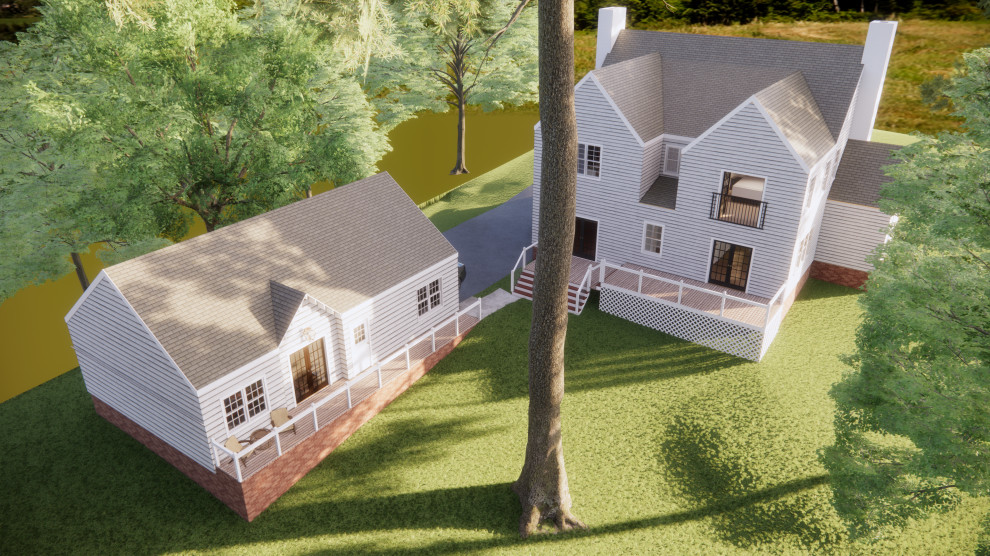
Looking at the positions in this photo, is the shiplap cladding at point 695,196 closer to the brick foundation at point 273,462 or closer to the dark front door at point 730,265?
the dark front door at point 730,265

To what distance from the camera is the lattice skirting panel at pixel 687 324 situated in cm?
2080

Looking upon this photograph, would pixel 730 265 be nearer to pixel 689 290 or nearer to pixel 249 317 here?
A: pixel 689 290

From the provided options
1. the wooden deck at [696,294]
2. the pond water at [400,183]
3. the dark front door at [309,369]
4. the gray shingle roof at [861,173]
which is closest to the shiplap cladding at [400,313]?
the dark front door at [309,369]

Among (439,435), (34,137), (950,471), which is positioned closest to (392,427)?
(439,435)

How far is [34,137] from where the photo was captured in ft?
81.2

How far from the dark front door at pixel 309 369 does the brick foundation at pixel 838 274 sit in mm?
20503

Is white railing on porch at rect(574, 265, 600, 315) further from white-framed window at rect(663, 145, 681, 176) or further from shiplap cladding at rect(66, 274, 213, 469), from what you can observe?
shiplap cladding at rect(66, 274, 213, 469)

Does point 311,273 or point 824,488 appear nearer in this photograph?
point 824,488

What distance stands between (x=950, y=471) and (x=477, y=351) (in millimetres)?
13961

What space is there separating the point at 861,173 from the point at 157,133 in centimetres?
2754

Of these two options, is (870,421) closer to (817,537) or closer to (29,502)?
(817,537)

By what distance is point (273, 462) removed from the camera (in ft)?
50.7

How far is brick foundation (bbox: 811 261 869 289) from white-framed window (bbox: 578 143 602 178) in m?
10.2

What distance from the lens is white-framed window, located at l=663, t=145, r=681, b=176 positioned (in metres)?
25.4
